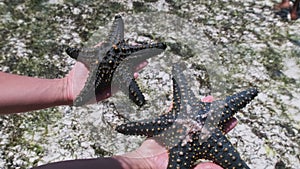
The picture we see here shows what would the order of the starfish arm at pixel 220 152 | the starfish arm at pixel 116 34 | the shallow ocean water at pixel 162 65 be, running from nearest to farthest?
the starfish arm at pixel 220 152 < the starfish arm at pixel 116 34 < the shallow ocean water at pixel 162 65

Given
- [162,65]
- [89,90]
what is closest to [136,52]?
[89,90]

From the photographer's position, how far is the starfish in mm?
2797

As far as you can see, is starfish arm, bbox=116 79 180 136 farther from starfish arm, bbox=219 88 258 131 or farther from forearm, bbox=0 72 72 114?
forearm, bbox=0 72 72 114

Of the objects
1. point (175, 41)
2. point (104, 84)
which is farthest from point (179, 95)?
point (175, 41)

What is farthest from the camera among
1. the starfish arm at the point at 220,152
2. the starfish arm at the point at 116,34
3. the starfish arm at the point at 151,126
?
the starfish arm at the point at 116,34

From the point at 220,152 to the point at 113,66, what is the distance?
101cm

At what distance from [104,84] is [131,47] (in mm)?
343

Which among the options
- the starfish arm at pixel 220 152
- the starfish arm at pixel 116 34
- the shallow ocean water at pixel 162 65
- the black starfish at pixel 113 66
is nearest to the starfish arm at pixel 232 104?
the starfish arm at pixel 220 152

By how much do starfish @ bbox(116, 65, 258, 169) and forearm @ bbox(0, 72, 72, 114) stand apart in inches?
25.9

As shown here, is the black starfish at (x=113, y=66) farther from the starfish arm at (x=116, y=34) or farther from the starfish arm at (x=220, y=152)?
the starfish arm at (x=220, y=152)

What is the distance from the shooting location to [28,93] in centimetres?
323

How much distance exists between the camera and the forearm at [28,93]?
10.4 feet

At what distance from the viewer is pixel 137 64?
134 inches

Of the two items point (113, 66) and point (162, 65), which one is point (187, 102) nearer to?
point (113, 66)
